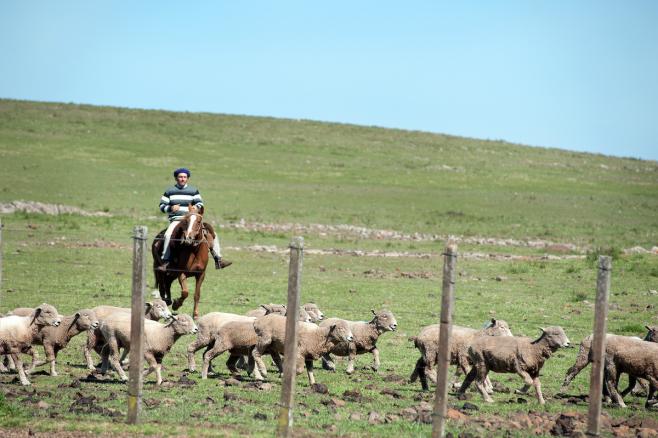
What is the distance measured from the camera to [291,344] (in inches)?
492

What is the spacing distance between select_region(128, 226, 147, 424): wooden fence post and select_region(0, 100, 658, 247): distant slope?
35.9 m

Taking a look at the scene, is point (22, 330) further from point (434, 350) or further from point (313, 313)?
point (434, 350)

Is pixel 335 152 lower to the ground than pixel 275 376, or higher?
higher

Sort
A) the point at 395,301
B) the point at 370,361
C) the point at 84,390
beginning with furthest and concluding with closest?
the point at 395,301 < the point at 370,361 < the point at 84,390

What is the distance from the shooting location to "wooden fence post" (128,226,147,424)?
12.7 m

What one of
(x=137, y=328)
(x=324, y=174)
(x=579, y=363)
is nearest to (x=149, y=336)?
(x=137, y=328)

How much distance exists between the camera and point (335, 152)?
258ft

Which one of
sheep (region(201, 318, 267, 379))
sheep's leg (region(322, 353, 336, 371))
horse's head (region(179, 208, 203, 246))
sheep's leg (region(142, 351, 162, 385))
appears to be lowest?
sheep's leg (region(322, 353, 336, 371))

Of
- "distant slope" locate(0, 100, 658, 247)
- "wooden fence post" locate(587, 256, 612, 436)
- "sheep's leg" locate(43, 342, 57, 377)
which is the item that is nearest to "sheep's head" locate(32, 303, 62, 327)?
"sheep's leg" locate(43, 342, 57, 377)

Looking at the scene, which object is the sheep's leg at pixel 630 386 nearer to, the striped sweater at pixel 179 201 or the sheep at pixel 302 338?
the sheep at pixel 302 338

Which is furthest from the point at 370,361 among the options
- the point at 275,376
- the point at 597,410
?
the point at 597,410

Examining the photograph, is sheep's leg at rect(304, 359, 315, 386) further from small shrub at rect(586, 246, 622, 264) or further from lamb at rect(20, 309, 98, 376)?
small shrub at rect(586, 246, 622, 264)

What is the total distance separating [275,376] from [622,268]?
2025cm

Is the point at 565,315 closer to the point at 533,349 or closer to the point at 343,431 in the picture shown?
the point at 533,349
